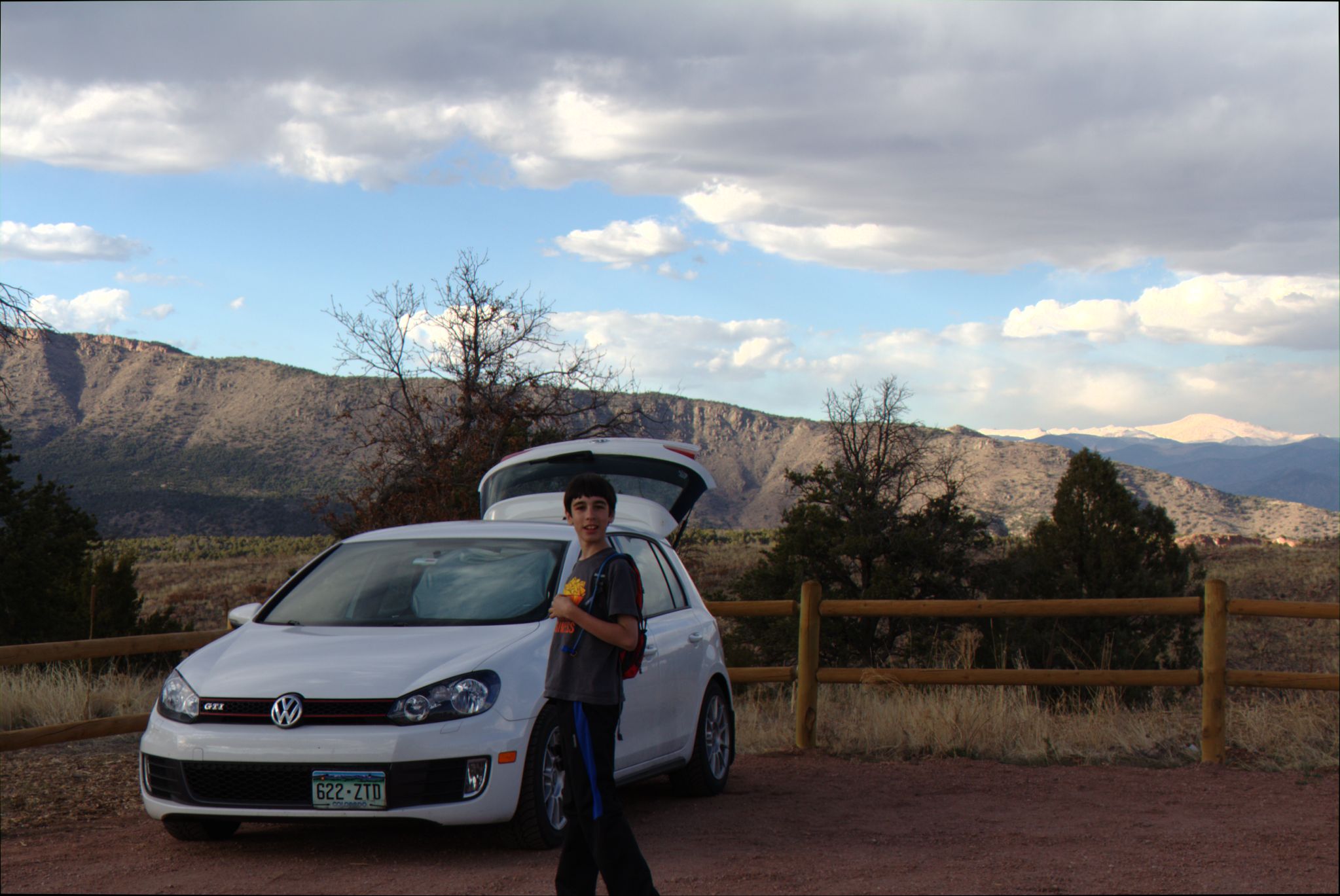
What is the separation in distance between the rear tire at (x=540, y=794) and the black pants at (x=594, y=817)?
1025mm

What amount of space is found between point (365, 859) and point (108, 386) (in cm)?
10957

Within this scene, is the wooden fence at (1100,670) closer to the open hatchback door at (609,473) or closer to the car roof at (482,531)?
the open hatchback door at (609,473)

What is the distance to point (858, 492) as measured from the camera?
24750 millimetres

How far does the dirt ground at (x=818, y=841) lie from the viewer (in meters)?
5.73

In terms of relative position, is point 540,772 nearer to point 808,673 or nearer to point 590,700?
point 590,700

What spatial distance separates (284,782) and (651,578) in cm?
263

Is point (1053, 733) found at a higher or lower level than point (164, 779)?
lower

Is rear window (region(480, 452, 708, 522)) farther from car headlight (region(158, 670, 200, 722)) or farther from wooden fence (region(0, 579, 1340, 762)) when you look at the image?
car headlight (region(158, 670, 200, 722))

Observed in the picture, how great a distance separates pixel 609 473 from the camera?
364 inches

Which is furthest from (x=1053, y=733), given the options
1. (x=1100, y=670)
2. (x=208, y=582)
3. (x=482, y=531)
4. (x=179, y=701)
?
(x=208, y=582)

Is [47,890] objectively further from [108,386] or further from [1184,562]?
[108,386]

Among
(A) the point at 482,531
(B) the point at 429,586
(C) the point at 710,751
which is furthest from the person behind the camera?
(C) the point at 710,751

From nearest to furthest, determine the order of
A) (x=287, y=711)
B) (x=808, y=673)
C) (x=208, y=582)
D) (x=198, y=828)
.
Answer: (x=287, y=711) → (x=198, y=828) → (x=808, y=673) → (x=208, y=582)

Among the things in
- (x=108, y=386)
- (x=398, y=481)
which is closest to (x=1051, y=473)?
(x=108, y=386)
